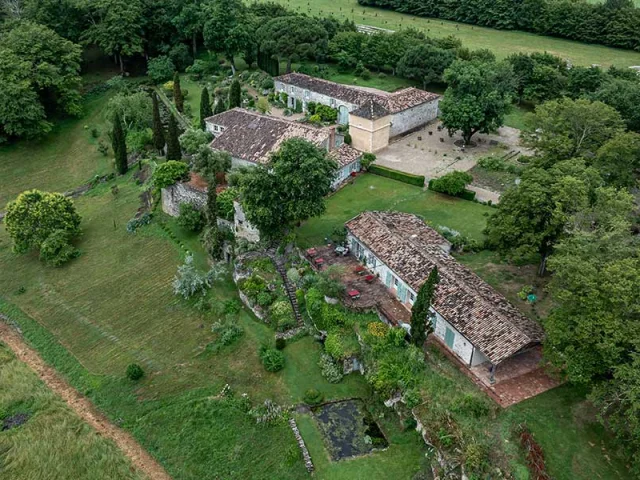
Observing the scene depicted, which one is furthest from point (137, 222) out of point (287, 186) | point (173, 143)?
point (287, 186)

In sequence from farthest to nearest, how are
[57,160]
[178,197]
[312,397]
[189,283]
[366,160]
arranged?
[57,160] < [366,160] < [178,197] < [189,283] < [312,397]

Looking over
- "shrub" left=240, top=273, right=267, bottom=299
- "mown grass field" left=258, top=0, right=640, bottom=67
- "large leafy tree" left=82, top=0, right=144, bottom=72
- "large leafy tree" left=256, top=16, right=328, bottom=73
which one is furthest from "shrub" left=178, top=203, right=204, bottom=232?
"mown grass field" left=258, top=0, right=640, bottom=67

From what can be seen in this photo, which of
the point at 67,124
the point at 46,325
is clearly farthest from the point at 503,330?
the point at 67,124

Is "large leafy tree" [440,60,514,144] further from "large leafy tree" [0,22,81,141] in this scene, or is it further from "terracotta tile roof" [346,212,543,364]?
"large leafy tree" [0,22,81,141]

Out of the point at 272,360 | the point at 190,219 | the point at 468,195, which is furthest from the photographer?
the point at 468,195

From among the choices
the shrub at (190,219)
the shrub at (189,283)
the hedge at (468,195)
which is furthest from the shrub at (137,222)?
the hedge at (468,195)

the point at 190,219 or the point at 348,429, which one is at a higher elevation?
the point at 190,219

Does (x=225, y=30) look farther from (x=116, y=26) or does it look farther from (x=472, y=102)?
(x=472, y=102)

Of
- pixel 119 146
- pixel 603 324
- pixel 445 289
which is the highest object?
pixel 603 324
